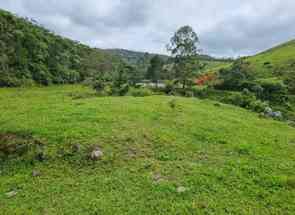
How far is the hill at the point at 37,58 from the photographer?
4362 cm

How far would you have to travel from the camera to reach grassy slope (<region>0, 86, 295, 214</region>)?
19.6 feet

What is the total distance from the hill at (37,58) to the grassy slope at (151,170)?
37.3 metres

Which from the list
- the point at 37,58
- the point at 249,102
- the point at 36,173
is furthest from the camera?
the point at 37,58

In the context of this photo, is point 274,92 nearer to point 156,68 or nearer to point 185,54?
point 185,54

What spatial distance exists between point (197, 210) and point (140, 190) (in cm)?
166

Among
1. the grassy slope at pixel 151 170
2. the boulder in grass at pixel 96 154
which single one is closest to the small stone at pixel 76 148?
the grassy slope at pixel 151 170

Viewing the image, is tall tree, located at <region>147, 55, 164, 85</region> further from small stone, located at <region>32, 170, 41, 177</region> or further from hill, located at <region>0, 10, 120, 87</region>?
small stone, located at <region>32, 170, 41, 177</region>

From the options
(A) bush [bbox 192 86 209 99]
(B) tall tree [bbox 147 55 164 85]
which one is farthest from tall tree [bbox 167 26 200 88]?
(B) tall tree [bbox 147 55 164 85]

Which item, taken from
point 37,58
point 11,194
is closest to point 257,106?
point 11,194

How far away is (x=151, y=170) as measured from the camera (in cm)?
759

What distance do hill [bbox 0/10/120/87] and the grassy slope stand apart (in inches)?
1467

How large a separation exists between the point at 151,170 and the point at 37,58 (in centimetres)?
5014

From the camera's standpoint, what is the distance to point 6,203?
6129 mm

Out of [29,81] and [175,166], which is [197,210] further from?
[29,81]
